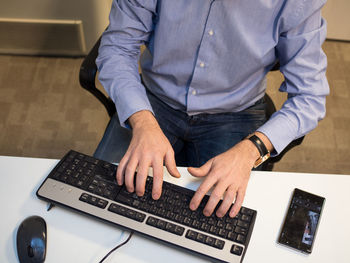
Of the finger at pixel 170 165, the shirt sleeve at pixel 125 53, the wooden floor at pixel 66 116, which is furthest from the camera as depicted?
the wooden floor at pixel 66 116

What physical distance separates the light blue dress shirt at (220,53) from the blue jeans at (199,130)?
0.05m

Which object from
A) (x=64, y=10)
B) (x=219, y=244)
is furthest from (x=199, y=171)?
(x=64, y=10)

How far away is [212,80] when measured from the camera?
1.10 metres

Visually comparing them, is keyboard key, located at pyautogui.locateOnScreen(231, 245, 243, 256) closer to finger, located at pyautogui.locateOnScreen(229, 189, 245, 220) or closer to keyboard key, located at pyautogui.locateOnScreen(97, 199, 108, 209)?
finger, located at pyautogui.locateOnScreen(229, 189, 245, 220)

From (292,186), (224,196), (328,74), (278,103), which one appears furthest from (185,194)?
(328,74)

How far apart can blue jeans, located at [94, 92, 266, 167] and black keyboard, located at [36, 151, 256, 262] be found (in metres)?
0.29

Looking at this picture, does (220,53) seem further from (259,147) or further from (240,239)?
(240,239)

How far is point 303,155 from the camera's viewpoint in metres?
1.87

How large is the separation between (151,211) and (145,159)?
0.12 m

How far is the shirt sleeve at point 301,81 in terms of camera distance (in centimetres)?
97

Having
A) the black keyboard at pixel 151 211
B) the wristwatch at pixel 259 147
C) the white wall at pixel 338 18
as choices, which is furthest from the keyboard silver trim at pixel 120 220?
the white wall at pixel 338 18

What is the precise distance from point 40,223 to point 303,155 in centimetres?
140

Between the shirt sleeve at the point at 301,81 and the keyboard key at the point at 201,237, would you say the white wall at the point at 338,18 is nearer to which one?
the shirt sleeve at the point at 301,81

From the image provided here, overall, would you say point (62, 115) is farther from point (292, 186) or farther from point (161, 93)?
point (292, 186)
